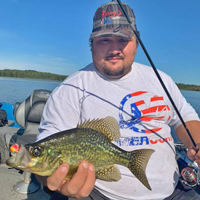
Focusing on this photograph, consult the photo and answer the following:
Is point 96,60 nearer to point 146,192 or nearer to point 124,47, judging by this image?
point 124,47

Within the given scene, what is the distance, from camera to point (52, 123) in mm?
2061

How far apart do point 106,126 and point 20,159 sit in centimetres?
77

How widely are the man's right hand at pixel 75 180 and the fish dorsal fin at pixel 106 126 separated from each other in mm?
320

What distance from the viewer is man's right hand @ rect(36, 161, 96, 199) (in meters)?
1.58

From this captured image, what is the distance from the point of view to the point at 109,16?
2.43 metres

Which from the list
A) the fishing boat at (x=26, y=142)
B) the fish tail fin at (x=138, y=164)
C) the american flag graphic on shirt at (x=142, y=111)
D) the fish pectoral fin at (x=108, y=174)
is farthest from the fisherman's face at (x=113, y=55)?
the fishing boat at (x=26, y=142)

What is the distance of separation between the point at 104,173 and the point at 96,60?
133 centimetres

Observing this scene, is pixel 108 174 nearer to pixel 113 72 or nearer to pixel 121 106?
pixel 121 106

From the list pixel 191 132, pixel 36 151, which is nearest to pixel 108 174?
pixel 36 151

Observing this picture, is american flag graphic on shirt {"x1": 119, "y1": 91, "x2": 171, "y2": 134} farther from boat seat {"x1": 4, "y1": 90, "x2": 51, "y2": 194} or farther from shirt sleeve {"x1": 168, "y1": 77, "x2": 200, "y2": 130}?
boat seat {"x1": 4, "y1": 90, "x2": 51, "y2": 194}

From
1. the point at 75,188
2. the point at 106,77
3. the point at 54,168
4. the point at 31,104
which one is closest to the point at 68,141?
the point at 54,168

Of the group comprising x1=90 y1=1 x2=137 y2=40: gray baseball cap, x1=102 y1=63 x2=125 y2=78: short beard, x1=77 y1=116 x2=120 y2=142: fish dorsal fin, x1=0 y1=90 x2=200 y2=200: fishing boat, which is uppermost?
x1=90 y1=1 x2=137 y2=40: gray baseball cap

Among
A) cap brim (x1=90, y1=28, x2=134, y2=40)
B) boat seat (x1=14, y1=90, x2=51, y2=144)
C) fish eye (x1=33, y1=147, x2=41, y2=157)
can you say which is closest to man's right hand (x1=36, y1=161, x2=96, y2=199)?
fish eye (x1=33, y1=147, x2=41, y2=157)

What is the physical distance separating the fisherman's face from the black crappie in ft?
2.54
